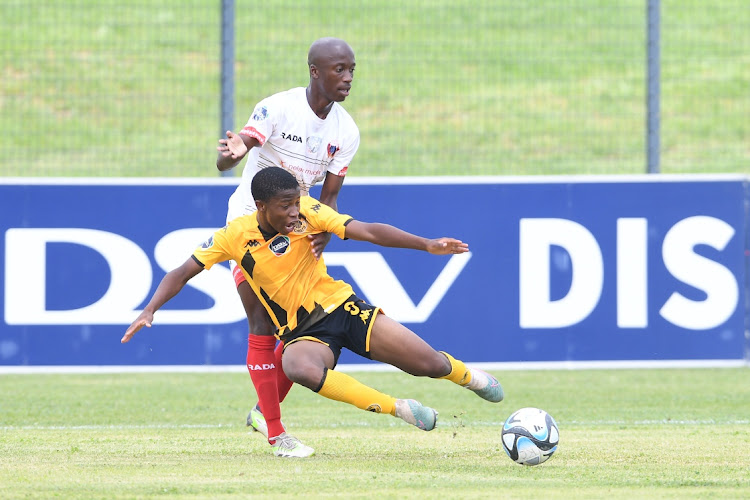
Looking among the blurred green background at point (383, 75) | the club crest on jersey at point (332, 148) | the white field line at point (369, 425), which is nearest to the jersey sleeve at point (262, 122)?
the club crest on jersey at point (332, 148)

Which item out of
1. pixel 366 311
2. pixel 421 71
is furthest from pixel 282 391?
pixel 421 71

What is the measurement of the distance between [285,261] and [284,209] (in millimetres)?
388

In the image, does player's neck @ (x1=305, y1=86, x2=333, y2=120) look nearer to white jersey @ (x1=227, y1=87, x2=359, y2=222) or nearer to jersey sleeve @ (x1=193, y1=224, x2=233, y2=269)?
white jersey @ (x1=227, y1=87, x2=359, y2=222)

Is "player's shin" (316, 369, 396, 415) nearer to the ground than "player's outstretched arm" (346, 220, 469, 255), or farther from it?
nearer to the ground

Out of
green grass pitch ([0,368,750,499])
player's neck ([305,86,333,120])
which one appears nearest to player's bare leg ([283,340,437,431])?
green grass pitch ([0,368,750,499])

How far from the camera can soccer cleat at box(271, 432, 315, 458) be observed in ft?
21.1

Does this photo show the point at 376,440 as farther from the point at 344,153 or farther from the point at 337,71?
the point at 337,71

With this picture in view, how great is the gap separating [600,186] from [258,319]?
478 cm

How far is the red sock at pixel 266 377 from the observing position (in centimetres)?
668

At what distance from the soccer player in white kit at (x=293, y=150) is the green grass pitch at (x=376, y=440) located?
0.34m

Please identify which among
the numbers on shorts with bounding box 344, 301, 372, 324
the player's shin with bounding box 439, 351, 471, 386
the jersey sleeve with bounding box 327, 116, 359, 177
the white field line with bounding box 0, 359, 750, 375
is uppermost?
the jersey sleeve with bounding box 327, 116, 359, 177

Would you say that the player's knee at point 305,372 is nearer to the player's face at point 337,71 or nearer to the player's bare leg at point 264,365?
the player's bare leg at point 264,365

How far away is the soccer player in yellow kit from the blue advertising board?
389 centimetres

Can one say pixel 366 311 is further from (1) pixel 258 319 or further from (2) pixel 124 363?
(2) pixel 124 363
